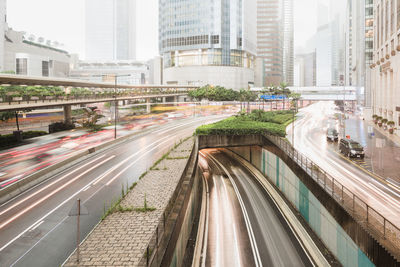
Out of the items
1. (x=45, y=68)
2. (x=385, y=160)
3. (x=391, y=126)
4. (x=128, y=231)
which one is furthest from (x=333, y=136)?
(x=45, y=68)

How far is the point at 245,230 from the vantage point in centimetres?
2270

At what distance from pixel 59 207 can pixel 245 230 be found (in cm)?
1364

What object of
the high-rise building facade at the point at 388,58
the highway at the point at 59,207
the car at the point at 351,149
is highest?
the high-rise building facade at the point at 388,58

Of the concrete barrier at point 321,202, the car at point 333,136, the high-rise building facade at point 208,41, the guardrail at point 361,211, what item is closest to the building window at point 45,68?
the high-rise building facade at point 208,41

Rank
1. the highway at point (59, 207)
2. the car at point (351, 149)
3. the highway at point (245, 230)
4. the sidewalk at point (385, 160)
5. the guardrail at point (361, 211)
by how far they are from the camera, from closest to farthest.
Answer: the guardrail at point (361, 211) < the highway at point (59, 207) < the highway at point (245, 230) < the sidewalk at point (385, 160) < the car at point (351, 149)

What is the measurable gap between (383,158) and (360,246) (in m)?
21.2

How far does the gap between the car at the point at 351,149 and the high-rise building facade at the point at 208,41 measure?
352ft

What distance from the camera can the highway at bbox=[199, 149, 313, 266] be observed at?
18.5 meters

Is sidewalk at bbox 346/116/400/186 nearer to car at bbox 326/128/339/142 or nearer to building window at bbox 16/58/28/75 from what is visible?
car at bbox 326/128/339/142

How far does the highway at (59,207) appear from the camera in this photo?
13555 millimetres

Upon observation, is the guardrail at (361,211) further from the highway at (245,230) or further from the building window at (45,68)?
the building window at (45,68)

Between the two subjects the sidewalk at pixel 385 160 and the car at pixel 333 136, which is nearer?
the sidewalk at pixel 385 160

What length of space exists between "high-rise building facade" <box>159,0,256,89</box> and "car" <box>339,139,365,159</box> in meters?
107

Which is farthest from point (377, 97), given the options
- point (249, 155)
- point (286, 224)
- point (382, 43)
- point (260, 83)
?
point (260, 83)
